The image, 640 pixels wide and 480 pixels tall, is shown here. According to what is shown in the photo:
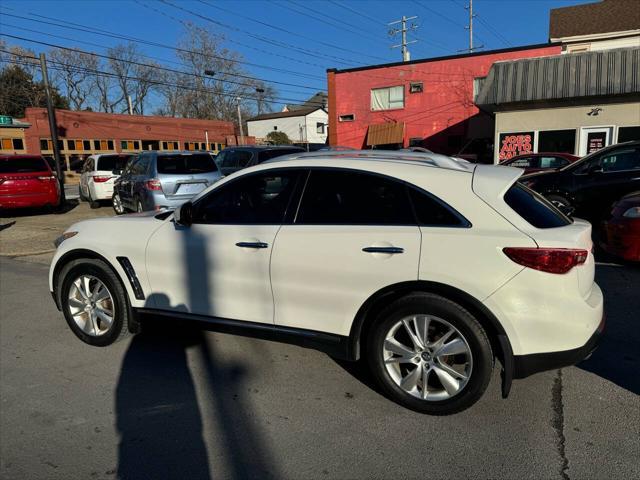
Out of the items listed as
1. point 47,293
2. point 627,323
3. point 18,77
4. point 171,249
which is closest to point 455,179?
point 171,249

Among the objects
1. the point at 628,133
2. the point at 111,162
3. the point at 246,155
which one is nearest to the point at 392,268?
the point at 246,155

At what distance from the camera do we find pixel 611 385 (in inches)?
132

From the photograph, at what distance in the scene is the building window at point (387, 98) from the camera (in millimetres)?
29875

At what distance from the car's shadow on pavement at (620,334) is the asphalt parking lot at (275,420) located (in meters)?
0.02

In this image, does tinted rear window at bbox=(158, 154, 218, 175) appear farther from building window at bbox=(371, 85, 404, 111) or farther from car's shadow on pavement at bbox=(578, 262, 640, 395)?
building window at bbox=(371, 85, 404, 111)

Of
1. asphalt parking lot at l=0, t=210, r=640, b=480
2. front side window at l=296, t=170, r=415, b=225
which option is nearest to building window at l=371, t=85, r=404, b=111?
asphalt parking lot at l=0, t=210, r=640, b=480

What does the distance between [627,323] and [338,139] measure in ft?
95.3

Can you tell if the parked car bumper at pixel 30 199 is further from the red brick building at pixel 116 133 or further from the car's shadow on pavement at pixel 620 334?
the red brick building at pixel 116 133

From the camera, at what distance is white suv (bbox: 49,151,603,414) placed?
2770 millimetres

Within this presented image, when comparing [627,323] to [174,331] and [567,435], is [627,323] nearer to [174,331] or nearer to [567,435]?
[567,435]

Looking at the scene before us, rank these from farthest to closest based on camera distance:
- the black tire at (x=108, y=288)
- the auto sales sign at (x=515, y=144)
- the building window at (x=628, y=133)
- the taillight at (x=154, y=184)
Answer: the auto sales sign at (x=515, y=144) < the building window at (x=628, y=133) < the taillight at (x=154, y=184) < the black tire at (x=108, y=288)

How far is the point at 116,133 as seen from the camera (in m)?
40.0

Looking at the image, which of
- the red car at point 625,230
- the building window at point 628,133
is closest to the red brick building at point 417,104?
the building window at point 628,133

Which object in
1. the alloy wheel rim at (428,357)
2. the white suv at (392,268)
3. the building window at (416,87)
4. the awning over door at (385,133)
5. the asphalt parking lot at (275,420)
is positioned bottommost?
the asphalt parking lot at (275,420)
